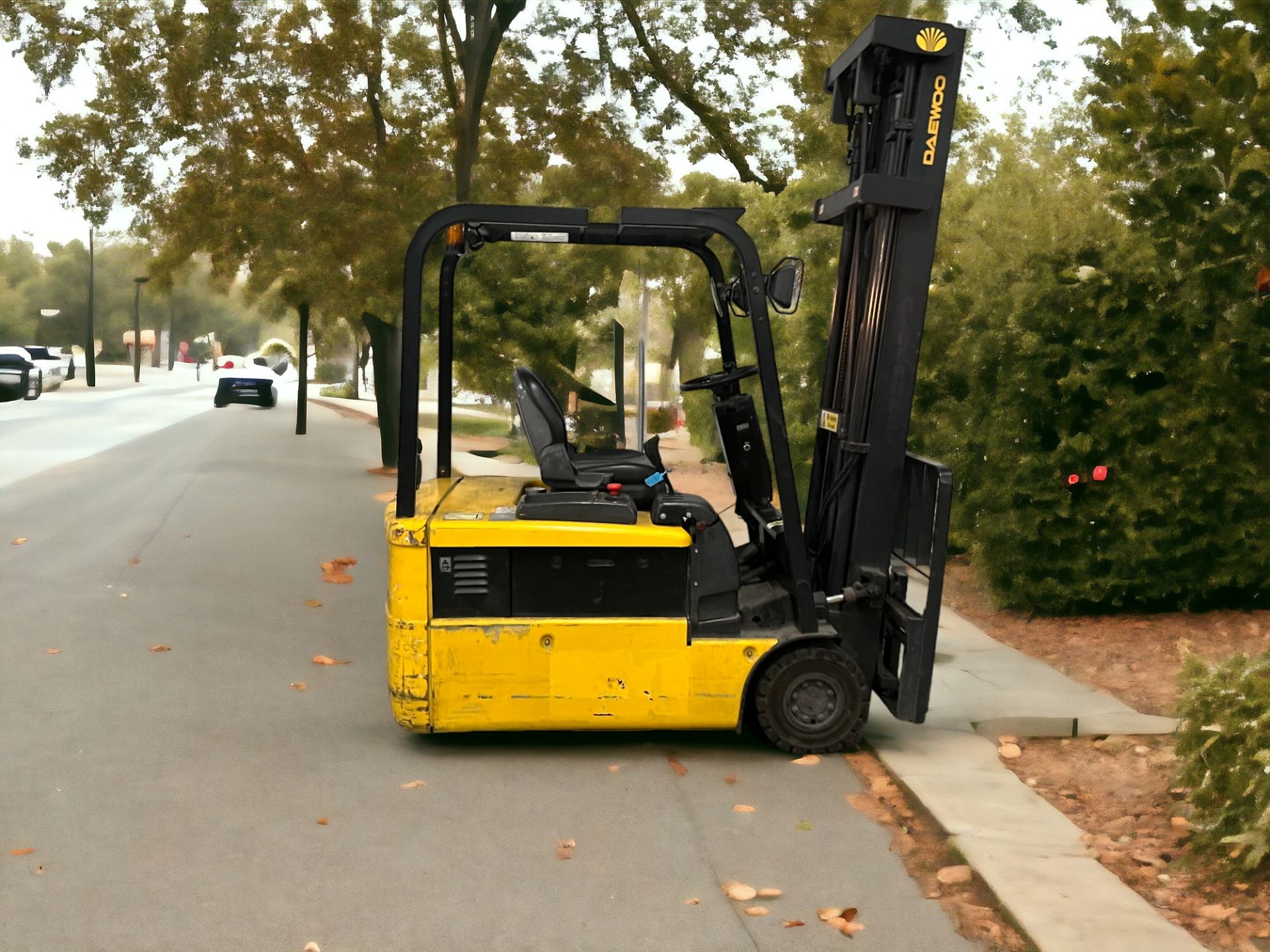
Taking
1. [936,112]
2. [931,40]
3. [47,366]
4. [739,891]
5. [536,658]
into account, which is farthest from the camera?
[47,366]

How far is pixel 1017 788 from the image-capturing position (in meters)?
6.18

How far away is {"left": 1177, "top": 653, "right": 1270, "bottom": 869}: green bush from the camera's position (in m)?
4.68

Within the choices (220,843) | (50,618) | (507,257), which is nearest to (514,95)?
(507,257)

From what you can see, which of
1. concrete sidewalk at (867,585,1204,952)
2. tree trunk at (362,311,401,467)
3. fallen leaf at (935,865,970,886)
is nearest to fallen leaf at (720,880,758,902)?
fallen leaf at (935,865,970,886)

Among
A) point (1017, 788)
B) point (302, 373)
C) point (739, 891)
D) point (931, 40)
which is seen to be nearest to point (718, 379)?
point (931, 40)

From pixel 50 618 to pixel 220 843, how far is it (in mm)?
5498

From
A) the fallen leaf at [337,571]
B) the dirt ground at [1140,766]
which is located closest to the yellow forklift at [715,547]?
the dirt ground at [1140,766]

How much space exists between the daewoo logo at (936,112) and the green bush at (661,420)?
26826 mm

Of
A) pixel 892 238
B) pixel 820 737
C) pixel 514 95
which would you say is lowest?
pixel 820 737

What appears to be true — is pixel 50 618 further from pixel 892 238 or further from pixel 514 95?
pixel 514 95

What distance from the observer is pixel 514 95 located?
76.1 ft

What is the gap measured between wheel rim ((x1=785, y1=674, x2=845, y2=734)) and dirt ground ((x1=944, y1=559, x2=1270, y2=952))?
979 millimetres

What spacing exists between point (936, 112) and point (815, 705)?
3042 millimetres

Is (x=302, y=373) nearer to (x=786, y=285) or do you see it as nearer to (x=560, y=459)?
(x=560, y=459)
